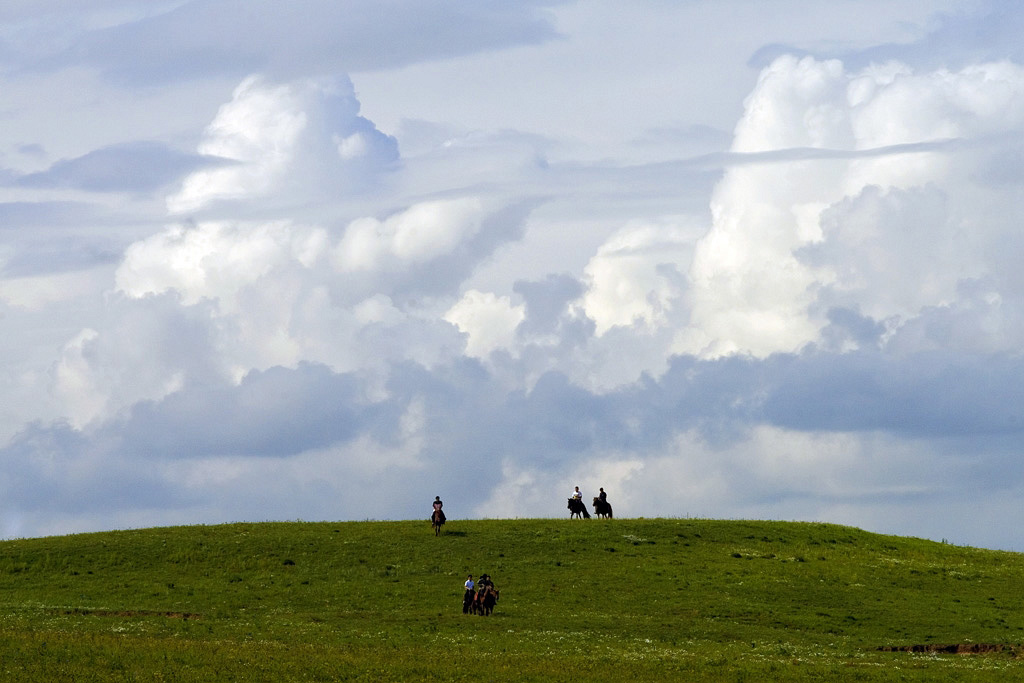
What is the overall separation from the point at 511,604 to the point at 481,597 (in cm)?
391

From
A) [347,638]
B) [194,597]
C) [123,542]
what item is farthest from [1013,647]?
[123,542]

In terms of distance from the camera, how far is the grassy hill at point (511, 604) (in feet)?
148

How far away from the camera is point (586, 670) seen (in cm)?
4519

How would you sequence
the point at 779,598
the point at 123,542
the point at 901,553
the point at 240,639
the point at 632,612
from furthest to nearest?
1. the point at 901,553
2. the point at 123,542
3. the point at 779,598
4. the point at 632,612
5. the point at 240,639

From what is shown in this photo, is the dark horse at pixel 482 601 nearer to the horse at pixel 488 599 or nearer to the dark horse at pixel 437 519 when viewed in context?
the horse at pixel 488 599

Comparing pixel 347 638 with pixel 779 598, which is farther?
pixel 779 598

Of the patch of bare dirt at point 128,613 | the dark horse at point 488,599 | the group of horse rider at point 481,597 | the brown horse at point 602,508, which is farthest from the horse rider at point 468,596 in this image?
the brown horse at point 602,508

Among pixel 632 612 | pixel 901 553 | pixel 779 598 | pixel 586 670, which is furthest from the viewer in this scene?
pixel 901 553

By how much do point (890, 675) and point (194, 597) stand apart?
1416 inches

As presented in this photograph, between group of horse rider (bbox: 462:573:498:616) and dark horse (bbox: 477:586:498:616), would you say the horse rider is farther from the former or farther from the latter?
dark horse (bbox: 477:586:498:616)

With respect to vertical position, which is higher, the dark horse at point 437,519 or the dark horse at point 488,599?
the dark horse at point 437,519

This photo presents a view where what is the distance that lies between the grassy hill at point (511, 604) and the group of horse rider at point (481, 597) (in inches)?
29.9

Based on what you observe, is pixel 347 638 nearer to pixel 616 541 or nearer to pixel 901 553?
pixel 616 541

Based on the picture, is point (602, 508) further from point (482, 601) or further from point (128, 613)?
point (128, 613)
